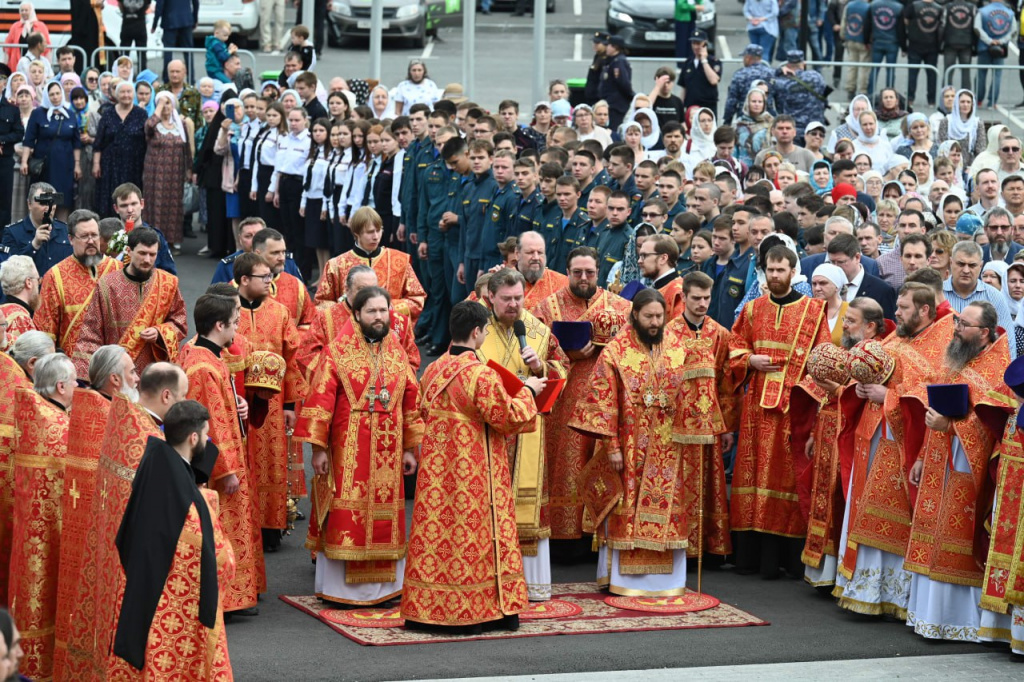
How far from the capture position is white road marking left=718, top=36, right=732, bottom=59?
3229 centimetres

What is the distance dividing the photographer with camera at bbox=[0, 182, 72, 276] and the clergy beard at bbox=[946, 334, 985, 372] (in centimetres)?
716

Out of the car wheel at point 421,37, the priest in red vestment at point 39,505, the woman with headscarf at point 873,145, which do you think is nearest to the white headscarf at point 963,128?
the woman with headscarf at point 873,145

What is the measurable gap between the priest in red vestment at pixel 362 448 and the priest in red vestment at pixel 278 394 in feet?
3.31

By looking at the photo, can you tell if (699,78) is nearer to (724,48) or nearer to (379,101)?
(379,101)

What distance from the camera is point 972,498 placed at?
31.0 ft

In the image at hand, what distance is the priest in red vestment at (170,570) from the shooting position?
7.29 meters

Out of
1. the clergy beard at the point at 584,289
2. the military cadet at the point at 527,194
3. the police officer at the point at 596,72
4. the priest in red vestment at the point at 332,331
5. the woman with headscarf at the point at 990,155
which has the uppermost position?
the police officer at the point at 596,72

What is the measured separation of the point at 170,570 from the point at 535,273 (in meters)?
4.65

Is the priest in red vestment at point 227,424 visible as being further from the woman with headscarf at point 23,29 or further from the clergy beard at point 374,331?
the woman with headscarf at point 23,29

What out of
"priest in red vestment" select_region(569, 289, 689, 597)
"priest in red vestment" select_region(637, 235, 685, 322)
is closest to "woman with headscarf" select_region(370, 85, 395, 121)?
"priest in red vestment" select_region(637, 235, 685, 322)

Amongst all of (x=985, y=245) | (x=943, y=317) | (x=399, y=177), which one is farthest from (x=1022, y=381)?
(x=399, y=177)

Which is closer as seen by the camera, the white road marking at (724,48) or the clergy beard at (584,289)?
the clergy beard at (584,289)

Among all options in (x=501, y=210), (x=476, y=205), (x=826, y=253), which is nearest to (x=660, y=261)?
(x=826, y=253)

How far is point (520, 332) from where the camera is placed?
1006cm
